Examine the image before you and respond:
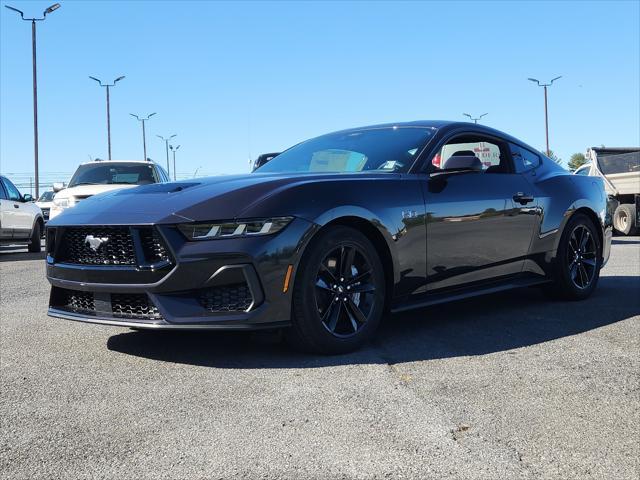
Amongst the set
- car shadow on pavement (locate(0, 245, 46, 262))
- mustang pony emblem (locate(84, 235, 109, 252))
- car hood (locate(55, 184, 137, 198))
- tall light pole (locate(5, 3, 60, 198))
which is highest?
tall light pole (locate(5, 3, 60, 198))

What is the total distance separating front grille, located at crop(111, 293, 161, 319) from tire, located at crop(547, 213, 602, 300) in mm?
3501

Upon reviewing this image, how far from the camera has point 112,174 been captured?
12797 millimetres

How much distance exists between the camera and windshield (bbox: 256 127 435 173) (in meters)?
4.73

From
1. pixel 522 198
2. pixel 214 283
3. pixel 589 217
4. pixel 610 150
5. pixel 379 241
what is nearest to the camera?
pixel 214 283

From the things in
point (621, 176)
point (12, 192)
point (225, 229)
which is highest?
point (621, 176)

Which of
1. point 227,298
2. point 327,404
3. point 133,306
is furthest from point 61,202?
point 327,404

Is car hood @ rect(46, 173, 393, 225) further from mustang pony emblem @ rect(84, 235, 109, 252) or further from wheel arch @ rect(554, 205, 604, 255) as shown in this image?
wheel arch @ rect(554, 205, 604, 255)

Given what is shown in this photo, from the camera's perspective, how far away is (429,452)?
2557 mm

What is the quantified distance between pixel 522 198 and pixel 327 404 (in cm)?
287

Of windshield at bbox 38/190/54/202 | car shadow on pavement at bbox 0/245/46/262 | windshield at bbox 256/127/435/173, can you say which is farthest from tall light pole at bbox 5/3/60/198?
windshield at bbox 256/127/435/173

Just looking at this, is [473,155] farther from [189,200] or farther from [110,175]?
[110,175]

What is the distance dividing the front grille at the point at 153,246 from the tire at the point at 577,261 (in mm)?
3468

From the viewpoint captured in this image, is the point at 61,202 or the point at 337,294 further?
the point at 61,202

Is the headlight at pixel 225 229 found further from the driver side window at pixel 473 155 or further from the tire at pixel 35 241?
Answer: the tire at pixel 35 241
